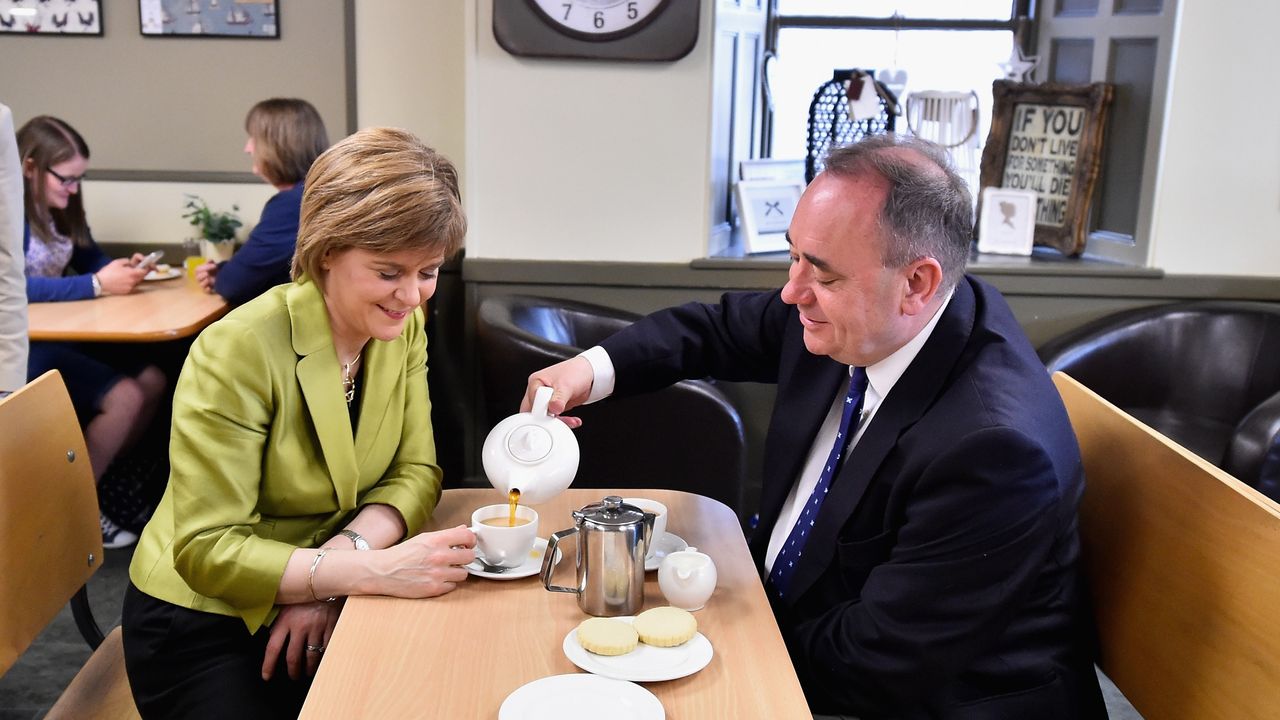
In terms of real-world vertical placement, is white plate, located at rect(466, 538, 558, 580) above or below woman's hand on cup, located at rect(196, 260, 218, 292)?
below

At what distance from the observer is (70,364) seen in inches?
135

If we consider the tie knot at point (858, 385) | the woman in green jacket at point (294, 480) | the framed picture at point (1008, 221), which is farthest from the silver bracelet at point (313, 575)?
the framed picture at point (1008, 221)

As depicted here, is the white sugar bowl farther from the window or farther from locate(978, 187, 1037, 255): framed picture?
the window

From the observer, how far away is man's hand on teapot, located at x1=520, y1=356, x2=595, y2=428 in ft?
6.41

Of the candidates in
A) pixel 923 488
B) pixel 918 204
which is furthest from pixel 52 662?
pixel 918 204

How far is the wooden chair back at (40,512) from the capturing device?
64.0 inches

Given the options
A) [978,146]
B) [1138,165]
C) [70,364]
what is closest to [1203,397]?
[1138,165]

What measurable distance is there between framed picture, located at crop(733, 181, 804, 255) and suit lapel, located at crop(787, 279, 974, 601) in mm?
1917

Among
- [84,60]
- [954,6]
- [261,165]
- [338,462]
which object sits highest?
[954,6]

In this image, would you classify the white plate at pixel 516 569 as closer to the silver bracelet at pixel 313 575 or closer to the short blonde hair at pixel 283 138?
the silver bracelet at pixel 313 575

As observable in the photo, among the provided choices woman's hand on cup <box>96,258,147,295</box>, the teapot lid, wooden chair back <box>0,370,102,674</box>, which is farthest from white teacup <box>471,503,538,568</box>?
woman's hand on cup <box>96,258,147,295</box>

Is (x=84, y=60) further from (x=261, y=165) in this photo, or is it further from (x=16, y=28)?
(x=261, y=165)

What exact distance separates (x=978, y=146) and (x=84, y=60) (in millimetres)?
3213

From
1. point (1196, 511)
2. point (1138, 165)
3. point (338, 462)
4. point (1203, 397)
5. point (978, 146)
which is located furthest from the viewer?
point (978, 146)
